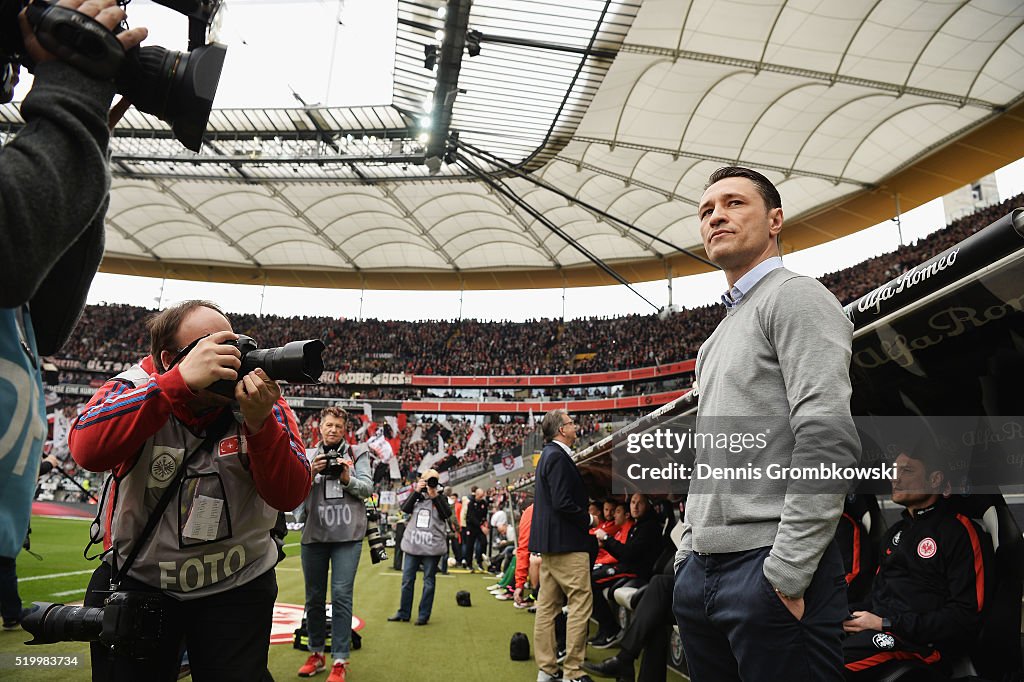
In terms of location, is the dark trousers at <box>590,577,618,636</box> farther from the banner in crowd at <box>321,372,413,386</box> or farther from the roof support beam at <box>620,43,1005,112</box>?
the banner in crowd at <box>321,372,413,386</box>

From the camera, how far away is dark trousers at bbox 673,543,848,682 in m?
1.48

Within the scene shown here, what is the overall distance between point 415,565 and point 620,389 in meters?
28.9

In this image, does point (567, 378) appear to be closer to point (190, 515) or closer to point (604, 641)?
point (604, 641)

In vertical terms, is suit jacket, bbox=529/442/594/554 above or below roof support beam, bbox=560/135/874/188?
below

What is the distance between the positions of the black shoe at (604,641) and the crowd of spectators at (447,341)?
93.2ft

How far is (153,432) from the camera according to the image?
1773mm

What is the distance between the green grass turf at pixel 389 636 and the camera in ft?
14.7

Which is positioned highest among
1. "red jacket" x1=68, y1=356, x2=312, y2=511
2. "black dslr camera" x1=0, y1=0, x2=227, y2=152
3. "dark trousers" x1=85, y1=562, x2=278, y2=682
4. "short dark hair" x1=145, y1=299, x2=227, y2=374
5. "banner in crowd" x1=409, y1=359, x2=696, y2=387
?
"banner in crowd" x1=409, y1=359, x2=696, y2=387

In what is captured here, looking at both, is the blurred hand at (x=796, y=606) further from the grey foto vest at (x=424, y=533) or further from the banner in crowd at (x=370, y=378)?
the banner in crowd at (x=370, y=378)

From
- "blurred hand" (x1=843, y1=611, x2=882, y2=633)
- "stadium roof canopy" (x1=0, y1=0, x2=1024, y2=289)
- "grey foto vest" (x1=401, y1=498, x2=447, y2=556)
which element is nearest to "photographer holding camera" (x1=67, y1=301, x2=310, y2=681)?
"blurred hand" (x1=843, y1=611, x2=882, y2=633)

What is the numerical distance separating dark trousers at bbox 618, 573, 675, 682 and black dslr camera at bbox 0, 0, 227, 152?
3663mm

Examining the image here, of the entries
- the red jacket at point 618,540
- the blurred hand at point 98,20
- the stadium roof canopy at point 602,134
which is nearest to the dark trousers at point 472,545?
the stadium roof canopy at point 602,134

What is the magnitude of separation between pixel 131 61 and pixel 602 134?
65.6 ft

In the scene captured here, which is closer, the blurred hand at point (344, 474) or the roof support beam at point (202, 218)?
the blurred hand at point (344, 474)
